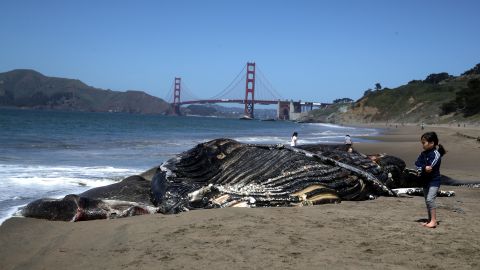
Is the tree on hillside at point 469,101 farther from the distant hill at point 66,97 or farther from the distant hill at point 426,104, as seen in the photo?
the distant hill at point 66,97

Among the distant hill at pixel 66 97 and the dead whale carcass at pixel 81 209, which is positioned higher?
the distant hill at pixel 66 97

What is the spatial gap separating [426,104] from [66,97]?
419ft

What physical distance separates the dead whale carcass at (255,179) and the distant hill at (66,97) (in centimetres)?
15933

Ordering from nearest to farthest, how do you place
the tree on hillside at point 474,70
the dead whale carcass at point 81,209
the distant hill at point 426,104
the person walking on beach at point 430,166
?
the person walking on beach at point 430,166, the dead whale carcass at point 81,209, the distant hill at point 426,104, the tree on hillside at point 474,70

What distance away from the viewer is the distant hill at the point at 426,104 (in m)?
57.0

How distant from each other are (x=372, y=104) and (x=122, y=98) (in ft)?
371

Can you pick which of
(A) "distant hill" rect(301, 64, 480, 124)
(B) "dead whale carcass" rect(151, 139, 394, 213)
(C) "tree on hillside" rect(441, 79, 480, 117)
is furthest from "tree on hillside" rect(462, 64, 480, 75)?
(B) "dead whale carcass" rect(151, 139, 394, 213)

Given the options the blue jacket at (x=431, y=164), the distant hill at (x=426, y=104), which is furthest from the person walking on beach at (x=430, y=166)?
the distant hill at (x=426, y=104)

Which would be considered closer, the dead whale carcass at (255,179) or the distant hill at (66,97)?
the dead whale carcass at (255,179)

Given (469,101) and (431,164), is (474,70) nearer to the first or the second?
(469,101)

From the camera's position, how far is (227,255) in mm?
3826

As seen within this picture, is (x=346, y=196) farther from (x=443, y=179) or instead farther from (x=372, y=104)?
(x=372, y=104)

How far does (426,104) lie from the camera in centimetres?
7731

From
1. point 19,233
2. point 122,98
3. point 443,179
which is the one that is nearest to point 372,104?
point 443,179
